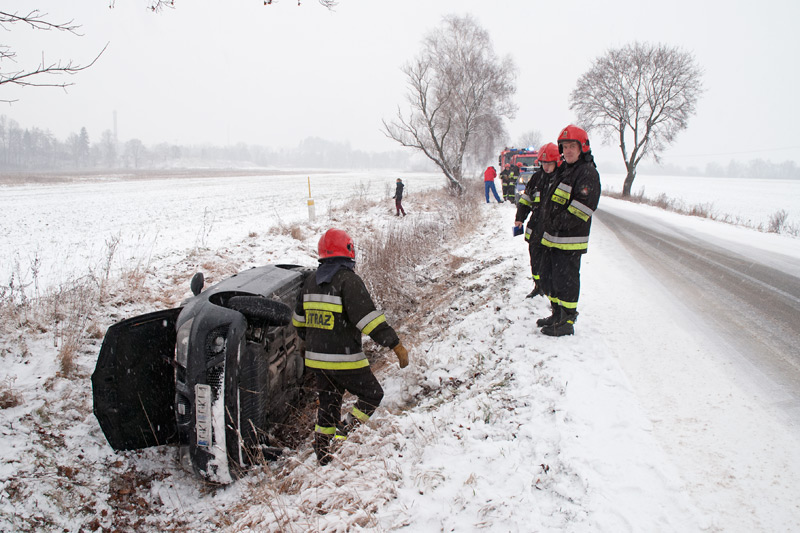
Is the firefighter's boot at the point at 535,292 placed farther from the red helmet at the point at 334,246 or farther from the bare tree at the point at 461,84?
the bare tree at the point at 461,84

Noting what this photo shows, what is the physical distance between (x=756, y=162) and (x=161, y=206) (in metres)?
194

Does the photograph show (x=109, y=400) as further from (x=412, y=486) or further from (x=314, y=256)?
(x=314, y=256)

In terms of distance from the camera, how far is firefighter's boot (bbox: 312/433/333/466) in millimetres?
3252

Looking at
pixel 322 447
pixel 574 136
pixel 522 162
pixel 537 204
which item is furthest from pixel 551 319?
pixel 522 162

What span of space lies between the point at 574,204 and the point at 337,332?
8.27 feet

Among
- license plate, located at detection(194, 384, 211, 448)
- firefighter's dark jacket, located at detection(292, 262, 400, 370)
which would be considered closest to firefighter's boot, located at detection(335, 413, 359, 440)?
firefighter's dark jacket, located at detection(292, 262, 400, 370)

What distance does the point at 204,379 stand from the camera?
3014mm

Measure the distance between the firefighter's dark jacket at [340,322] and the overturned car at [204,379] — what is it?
0.24 meters

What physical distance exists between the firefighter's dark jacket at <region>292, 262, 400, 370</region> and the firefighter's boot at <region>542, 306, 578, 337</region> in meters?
1.80

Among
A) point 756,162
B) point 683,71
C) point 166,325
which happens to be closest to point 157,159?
point 683,71

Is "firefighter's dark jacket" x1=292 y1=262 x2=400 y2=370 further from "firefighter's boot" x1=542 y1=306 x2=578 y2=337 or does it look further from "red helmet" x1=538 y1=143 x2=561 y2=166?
"red helmet" x1=538 y1=143 x2=561 y2=166

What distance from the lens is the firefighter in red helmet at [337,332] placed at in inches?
131

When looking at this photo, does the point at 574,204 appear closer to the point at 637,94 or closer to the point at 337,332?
the point at 337,332

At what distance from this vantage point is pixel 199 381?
3.01 meters
